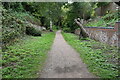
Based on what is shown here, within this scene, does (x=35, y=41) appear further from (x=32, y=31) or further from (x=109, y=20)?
(x=109, y=20)

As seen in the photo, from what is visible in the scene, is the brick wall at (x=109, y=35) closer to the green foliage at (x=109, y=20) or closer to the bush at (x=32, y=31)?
the green foliage at (x=109, y=20)

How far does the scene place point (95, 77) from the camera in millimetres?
3178

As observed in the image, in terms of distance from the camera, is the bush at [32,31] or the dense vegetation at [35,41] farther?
the bush at [32,31]

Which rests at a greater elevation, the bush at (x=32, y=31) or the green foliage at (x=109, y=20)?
the green foliage at (x=109, y=20)

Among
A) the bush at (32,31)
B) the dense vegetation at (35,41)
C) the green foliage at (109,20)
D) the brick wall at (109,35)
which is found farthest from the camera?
the bush at (32,31)

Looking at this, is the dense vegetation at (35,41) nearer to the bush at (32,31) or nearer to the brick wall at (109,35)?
the bush at (32,31)

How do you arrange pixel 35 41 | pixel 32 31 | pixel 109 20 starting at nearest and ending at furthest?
pixel 35 41 < pixel 109 20 < pixel 32 31

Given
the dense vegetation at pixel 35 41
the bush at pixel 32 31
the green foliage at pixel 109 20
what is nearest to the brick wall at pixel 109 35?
the dense vegetation at pixel 35 41

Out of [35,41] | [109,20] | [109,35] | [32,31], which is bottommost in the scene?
[35,41]

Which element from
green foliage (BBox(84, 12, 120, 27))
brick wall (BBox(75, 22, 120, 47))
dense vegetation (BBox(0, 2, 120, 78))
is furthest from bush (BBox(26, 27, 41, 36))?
green foliage (BBox(84, 12, 120, 27))

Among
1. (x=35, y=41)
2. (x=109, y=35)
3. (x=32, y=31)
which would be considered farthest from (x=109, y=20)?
(x=32, y=31)

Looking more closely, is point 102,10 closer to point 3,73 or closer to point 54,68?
point 54,68

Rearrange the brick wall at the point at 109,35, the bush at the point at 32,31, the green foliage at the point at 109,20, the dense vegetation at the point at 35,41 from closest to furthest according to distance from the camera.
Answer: the dense vegetation at the point at 35,41 → the brick wall at the point at 109,35 → the green foliage at the point at 109,20 → the bush at the point at 32,31

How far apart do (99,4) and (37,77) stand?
61.4ft
